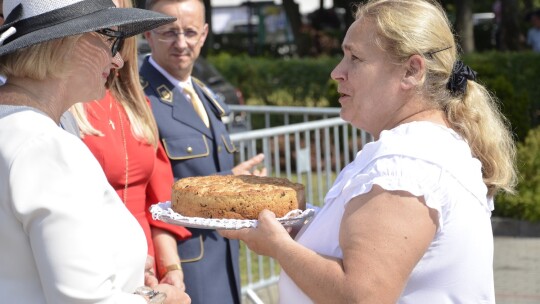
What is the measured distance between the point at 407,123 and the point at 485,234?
38 centimetres

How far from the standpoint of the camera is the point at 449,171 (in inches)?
103

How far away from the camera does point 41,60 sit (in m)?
2.37

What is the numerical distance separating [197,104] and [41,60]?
2127mm

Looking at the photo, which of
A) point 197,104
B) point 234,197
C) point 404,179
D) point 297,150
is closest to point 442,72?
point 404,179

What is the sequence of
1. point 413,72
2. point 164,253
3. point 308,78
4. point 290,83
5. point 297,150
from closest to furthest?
1. point 413,72
2. point 164,253
3. point 297,150
4. point 308,78
5. point 290,83

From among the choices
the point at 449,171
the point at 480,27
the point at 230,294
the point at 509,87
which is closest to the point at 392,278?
the point at 449,171

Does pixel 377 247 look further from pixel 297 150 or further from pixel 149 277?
pixel 297 150

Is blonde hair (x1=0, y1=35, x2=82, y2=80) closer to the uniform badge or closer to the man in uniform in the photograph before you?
the man in uniform

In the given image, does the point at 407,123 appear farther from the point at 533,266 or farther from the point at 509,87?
the point at 509,87

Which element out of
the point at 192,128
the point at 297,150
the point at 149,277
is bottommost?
the point at 297,150

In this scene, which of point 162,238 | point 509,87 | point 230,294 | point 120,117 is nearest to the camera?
point 120,117

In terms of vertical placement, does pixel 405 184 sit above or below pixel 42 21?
below

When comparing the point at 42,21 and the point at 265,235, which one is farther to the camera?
the point at 265,235

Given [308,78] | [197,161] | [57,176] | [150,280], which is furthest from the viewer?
[308,78]
